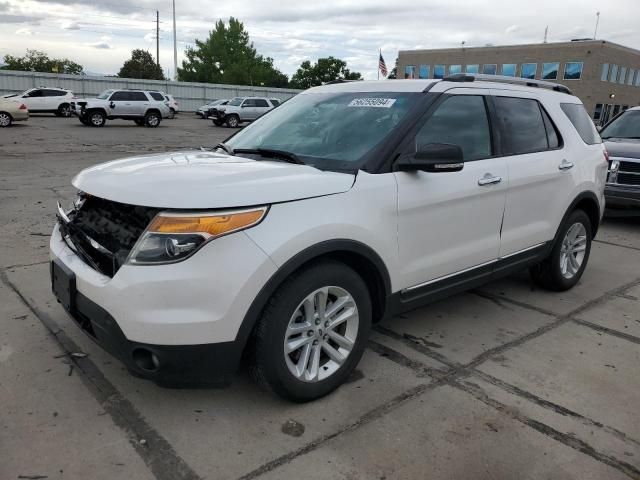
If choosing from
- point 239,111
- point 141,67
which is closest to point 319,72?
point 141,67

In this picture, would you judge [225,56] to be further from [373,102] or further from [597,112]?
[373,102]

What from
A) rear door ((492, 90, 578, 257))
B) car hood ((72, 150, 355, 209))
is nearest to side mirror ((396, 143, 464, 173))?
car hood ((72, 150, 355, 209))

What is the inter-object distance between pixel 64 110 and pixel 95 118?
6.91m

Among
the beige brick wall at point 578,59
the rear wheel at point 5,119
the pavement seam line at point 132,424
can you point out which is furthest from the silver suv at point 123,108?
the beige brick wall at point 578,59

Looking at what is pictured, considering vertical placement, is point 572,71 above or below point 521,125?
above

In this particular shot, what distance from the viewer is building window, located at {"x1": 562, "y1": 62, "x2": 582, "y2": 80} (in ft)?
175

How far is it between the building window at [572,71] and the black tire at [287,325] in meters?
58.6

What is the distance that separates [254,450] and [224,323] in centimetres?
65

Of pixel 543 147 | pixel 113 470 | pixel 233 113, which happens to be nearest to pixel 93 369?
pixel 113 470

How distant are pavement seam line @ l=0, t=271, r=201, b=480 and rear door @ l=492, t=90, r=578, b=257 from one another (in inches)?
108

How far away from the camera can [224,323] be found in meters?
2.52

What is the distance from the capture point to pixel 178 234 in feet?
8.15

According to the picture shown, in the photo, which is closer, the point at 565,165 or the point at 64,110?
the point at 565,165

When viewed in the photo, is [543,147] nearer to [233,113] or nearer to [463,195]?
[463,195]
